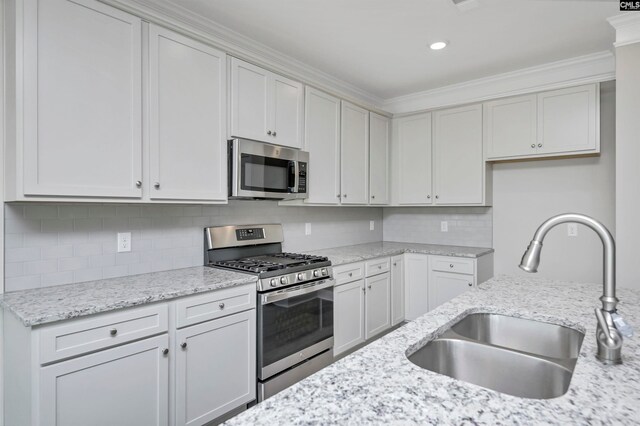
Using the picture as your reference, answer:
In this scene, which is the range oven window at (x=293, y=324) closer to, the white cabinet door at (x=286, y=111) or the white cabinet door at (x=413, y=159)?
the white cabinet door at (x=286, y=111)

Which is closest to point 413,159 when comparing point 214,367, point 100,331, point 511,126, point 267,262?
point 511,126

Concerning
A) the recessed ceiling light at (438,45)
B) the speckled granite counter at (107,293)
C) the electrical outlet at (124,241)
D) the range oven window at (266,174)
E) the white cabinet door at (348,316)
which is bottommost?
the white cabinet door at (348,316)

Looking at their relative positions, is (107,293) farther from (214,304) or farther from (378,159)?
(378,159)

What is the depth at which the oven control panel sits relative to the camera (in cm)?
278

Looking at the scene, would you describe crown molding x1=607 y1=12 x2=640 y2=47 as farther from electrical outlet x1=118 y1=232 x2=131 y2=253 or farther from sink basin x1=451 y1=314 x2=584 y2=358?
electrical outlet x1=118 y1=232 x2=131 y2=253

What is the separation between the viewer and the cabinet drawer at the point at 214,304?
1871 mm

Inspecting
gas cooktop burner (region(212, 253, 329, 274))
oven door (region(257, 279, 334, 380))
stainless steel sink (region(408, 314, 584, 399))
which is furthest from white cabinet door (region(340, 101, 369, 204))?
stainless steel sink (region(408, 314, 584, 399))

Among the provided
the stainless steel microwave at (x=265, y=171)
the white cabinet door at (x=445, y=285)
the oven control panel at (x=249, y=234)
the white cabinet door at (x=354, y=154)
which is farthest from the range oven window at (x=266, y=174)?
the white cabinet door at (x=445, y=285)

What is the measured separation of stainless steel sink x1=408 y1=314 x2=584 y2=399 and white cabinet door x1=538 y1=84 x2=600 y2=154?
234 centimetres

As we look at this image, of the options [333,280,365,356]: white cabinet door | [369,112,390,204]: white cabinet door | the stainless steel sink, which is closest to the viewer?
the stainless steel sink

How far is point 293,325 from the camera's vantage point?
245 cm

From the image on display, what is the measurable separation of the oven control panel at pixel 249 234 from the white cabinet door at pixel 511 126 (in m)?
2.28

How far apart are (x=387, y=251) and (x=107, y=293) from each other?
8.04 ft

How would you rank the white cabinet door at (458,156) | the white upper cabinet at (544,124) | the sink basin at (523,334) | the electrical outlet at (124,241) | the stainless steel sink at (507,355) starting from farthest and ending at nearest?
the white cabinet door at (458,156) → the white upper cabinet at (544,124) → the electrical outlet at (124,241) → the sink basin at (523,334) → the stainless steel sink at (507,355)
